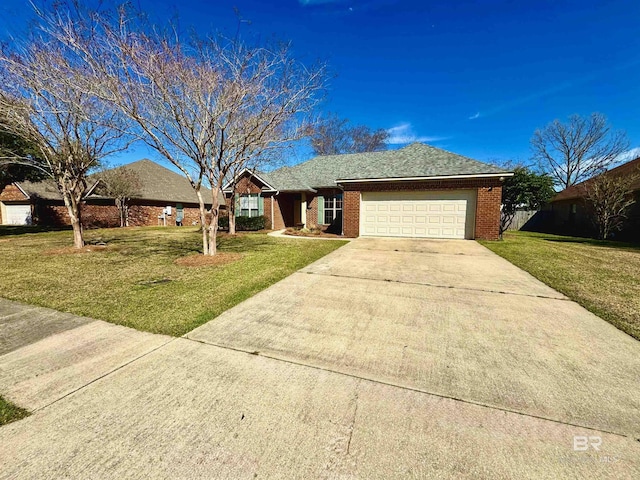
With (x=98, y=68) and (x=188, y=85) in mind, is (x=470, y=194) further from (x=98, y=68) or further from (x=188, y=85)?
(x=98, y=68)

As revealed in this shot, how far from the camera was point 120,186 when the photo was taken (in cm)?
2028

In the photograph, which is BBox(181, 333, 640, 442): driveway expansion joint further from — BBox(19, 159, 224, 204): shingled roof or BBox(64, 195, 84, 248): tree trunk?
BBox(19, 159, 224, 204): shingled roof

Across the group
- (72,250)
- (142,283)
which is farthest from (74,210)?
(142,283)

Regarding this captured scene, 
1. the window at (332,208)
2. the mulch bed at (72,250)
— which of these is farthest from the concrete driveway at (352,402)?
the window at (332,208)

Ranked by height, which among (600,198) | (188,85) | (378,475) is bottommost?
(378,475)

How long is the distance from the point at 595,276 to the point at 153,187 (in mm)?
29594

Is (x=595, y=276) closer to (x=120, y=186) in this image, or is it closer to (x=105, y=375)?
(x=105, y=375)

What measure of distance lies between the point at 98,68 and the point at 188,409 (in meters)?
7.83

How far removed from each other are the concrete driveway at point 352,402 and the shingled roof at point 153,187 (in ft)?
68.7

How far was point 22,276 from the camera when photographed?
6.31 meters

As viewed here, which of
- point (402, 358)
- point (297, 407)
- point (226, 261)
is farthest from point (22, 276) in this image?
point (402, 358)

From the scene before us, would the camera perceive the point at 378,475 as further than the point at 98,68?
No

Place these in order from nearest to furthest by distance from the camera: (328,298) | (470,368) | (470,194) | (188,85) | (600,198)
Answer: (470,368)
(328,298)
(188,85)
(470,194)
(600,198)

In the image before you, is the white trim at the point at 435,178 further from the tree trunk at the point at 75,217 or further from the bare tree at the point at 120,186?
the bare tree at the point at 120,186
